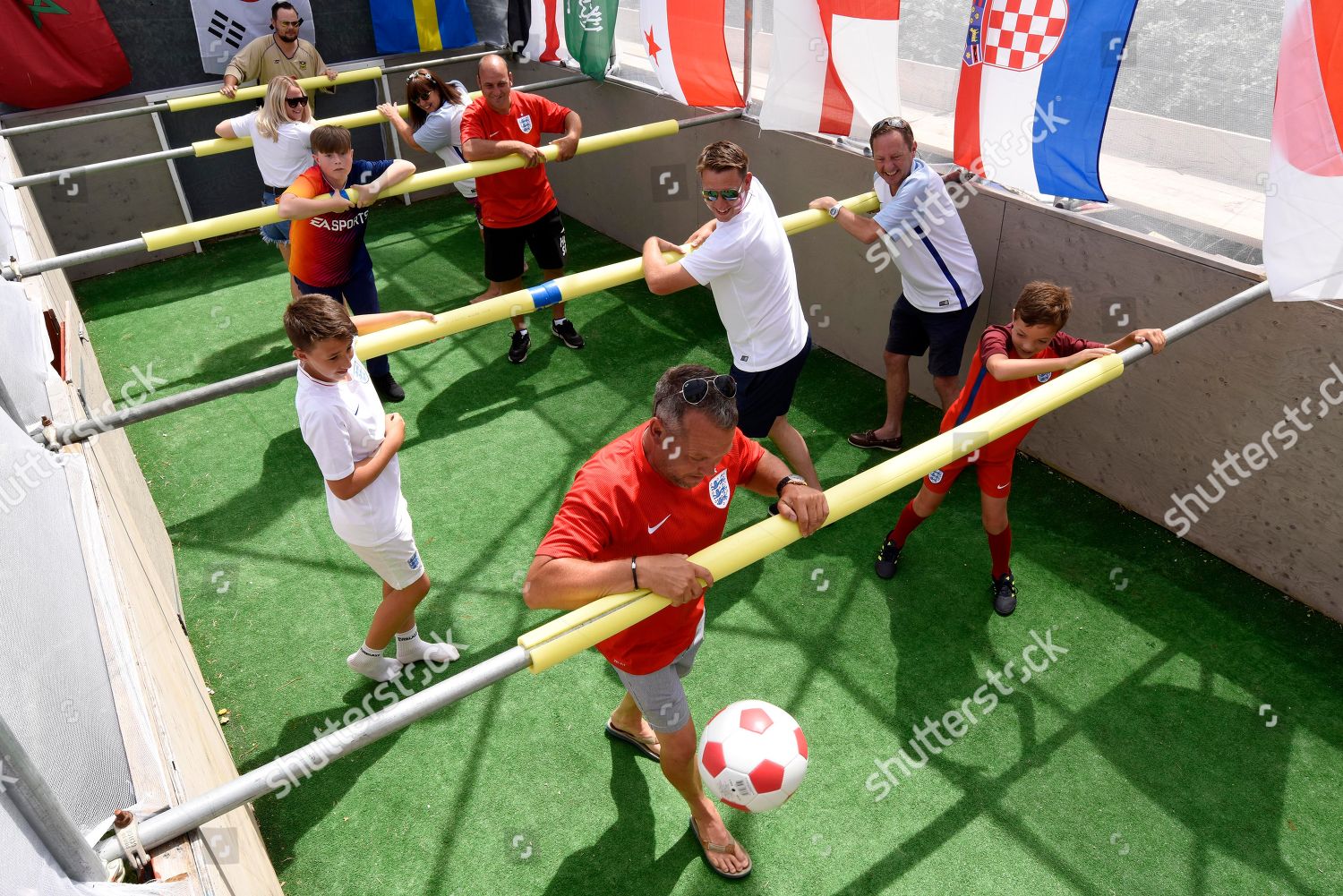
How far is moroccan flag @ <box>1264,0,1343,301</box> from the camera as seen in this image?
10.9 feet

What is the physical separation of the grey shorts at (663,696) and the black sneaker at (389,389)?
374 cm

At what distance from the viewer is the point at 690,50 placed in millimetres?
6305

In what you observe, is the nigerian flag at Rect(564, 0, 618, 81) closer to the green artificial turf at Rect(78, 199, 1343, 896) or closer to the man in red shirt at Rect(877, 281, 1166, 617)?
the green artificial turf at Rect(78, 199, 1343, 896)

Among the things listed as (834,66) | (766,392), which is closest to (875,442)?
(766,392)

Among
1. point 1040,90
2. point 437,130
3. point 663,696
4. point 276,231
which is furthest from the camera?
point 276,231

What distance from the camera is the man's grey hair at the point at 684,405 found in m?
2.31

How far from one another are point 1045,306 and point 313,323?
8.84 ft

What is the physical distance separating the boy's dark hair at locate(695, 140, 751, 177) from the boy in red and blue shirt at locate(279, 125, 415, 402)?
2.02 meters

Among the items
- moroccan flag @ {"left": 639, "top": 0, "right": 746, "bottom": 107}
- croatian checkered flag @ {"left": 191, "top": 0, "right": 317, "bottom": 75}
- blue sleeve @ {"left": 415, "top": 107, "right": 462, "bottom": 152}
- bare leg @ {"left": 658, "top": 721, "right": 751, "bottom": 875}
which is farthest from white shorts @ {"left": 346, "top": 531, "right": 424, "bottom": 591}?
croatian checkered flag @ {"left": 191, "top": 0, "right": 317, "bottom": 75}

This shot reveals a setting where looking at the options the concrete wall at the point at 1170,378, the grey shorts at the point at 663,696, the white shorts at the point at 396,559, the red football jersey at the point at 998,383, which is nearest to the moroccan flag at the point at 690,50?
the concrete wall at the point at 1170,378

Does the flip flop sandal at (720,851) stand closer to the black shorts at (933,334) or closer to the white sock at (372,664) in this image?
the white sock at (372,664)

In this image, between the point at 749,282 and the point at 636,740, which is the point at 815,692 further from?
the point at 749,282

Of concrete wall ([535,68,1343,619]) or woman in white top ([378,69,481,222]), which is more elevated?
woman in white top ([378,69,481,222])

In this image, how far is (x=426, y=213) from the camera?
30.4ft
